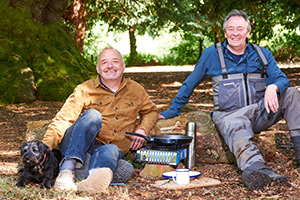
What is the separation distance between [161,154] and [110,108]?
0.69 meters

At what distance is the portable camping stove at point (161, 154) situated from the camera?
3933 mm

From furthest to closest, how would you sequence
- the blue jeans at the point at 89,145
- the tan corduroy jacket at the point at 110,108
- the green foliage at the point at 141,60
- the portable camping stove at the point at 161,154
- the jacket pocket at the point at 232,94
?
the green foliage at the point at 141,60, the jacket pocket at the point at 232,94, the tan corduroy jacket at the point at 110,108, the portable camping stove at the point at 161,154, the blue jeans at the point at 89,145

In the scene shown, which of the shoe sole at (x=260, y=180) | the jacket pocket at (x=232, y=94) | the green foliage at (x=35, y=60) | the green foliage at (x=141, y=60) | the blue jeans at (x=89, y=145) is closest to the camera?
the shoe sole at (x=260, y=180)

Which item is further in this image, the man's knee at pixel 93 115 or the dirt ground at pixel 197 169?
the man's knee at pixel 93 115

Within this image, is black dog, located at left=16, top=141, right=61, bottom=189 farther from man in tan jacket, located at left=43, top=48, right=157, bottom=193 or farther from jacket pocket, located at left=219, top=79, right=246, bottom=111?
jacket pocket, located at left=219, top=79, right=246, bottom=111

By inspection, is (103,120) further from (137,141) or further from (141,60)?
(141,60)

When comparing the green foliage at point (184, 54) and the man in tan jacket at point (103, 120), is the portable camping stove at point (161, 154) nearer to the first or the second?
the man in tan jacket at point (103, 120)

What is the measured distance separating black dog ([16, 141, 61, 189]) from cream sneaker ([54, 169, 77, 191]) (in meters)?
0.10

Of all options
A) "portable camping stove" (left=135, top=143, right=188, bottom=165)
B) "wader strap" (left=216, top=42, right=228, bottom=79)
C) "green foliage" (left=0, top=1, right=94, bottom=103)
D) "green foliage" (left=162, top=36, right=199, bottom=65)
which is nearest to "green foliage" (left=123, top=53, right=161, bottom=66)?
"green foliage" (left=162, top=36, right=199, bottom=65)

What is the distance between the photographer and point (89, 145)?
12.6ft

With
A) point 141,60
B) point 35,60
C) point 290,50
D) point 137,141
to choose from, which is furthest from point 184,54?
point 137,141

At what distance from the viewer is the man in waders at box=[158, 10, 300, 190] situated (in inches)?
155

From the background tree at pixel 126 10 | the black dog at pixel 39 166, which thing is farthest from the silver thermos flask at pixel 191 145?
the background tree at pixel 126 10

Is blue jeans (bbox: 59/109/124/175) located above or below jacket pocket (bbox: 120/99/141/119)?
below
